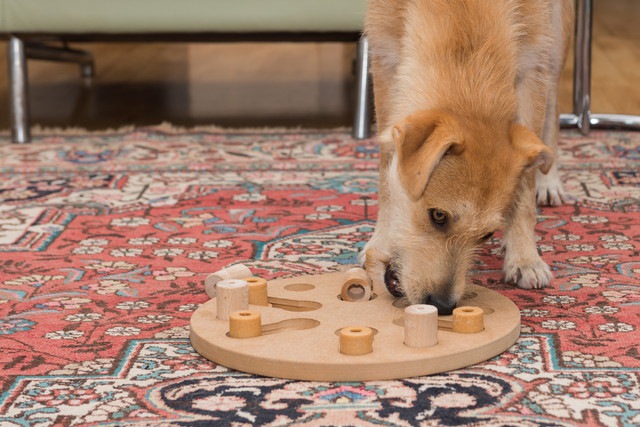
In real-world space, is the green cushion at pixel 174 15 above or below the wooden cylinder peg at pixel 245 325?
above

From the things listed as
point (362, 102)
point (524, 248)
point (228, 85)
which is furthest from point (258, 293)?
point (228, 85)

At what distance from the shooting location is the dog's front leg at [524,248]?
7.73ft

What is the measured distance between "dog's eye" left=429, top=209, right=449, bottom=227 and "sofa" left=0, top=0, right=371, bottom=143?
7.28ft

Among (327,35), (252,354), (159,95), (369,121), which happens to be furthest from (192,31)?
(252,354)

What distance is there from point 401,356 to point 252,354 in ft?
0.87

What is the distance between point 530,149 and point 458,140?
179 mm

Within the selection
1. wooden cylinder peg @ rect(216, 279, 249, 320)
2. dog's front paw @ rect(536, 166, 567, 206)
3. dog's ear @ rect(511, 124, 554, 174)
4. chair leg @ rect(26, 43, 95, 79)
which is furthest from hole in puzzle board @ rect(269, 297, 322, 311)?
chair leg @ rect(26, 43, 95, 79)

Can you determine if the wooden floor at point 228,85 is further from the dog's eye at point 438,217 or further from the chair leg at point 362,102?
the dog's eye at point 438,217

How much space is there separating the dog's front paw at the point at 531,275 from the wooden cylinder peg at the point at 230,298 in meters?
0.73

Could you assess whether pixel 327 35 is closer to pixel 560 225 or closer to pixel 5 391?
pixel 560 225

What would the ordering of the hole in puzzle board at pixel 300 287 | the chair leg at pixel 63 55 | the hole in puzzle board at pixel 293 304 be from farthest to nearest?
the chair leg at pixel 63 55, the hole in puzzle board at pixel 300 287, the hole in puzzle board at pixel 293 304

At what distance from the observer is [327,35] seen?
4305 mm

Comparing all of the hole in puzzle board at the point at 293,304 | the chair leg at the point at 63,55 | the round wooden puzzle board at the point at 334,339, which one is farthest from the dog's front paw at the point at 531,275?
the chair leg at the point at 63,55

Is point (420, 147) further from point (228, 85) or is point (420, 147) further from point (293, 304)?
point (228, 85)
